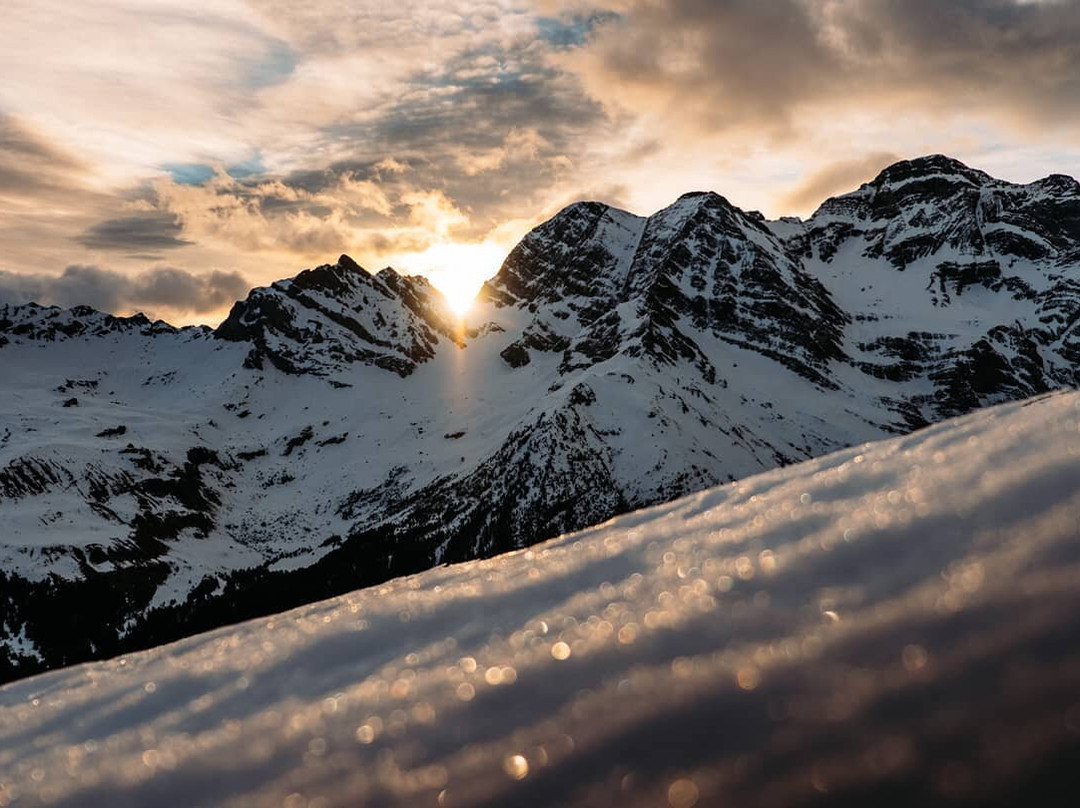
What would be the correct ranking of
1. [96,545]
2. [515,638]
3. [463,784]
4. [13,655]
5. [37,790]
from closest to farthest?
1. [463,784]
2. [37,790]
3. [515,638]
4. [13,655]
5. [96,545]

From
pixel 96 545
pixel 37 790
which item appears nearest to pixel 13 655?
pixel 96 545

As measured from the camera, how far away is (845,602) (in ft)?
15.1

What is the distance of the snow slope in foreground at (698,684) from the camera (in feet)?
11.3

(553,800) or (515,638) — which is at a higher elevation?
(515,638)

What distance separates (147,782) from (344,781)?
168 centimetres

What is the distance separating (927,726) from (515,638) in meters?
3.03

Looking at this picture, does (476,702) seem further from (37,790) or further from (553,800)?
(37,790)

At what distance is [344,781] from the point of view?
4.22 meters

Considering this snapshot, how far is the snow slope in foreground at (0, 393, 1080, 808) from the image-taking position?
344 cm

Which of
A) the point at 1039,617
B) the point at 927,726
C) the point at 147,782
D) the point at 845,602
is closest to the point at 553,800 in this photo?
the point at 927,726

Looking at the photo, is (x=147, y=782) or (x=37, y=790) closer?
(x=147, y=782)

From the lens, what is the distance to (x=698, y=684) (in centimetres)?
421

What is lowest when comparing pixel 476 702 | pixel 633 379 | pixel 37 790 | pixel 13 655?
pixel 13 655

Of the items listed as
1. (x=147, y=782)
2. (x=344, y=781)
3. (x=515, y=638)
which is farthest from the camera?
(x=515, y=638)
